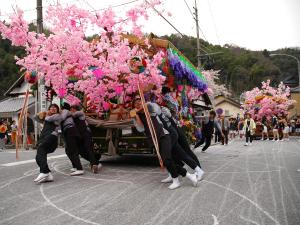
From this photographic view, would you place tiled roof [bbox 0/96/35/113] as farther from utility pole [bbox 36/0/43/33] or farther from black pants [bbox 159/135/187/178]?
black pants [bbox 159/135/187/178]

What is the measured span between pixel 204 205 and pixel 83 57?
15.9ft

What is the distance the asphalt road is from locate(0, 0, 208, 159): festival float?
1.54m

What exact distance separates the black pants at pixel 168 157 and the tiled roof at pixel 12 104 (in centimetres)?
2706

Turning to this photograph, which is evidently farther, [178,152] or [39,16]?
[39,16]

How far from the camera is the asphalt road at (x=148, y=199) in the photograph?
4.50m

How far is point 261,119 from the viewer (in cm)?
2991

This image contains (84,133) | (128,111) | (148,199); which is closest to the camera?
(148,199)

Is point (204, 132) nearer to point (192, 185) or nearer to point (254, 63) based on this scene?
point (192, 185)

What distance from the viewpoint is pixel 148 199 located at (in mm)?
5609

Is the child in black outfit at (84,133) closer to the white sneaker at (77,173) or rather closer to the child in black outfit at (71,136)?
the child in black outfit at (71,136)

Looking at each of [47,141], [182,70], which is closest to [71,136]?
[47,141]

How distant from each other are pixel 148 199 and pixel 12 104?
3340 cm

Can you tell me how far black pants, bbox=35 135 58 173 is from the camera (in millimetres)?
7059

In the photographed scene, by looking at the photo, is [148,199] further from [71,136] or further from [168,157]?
[71,136]
